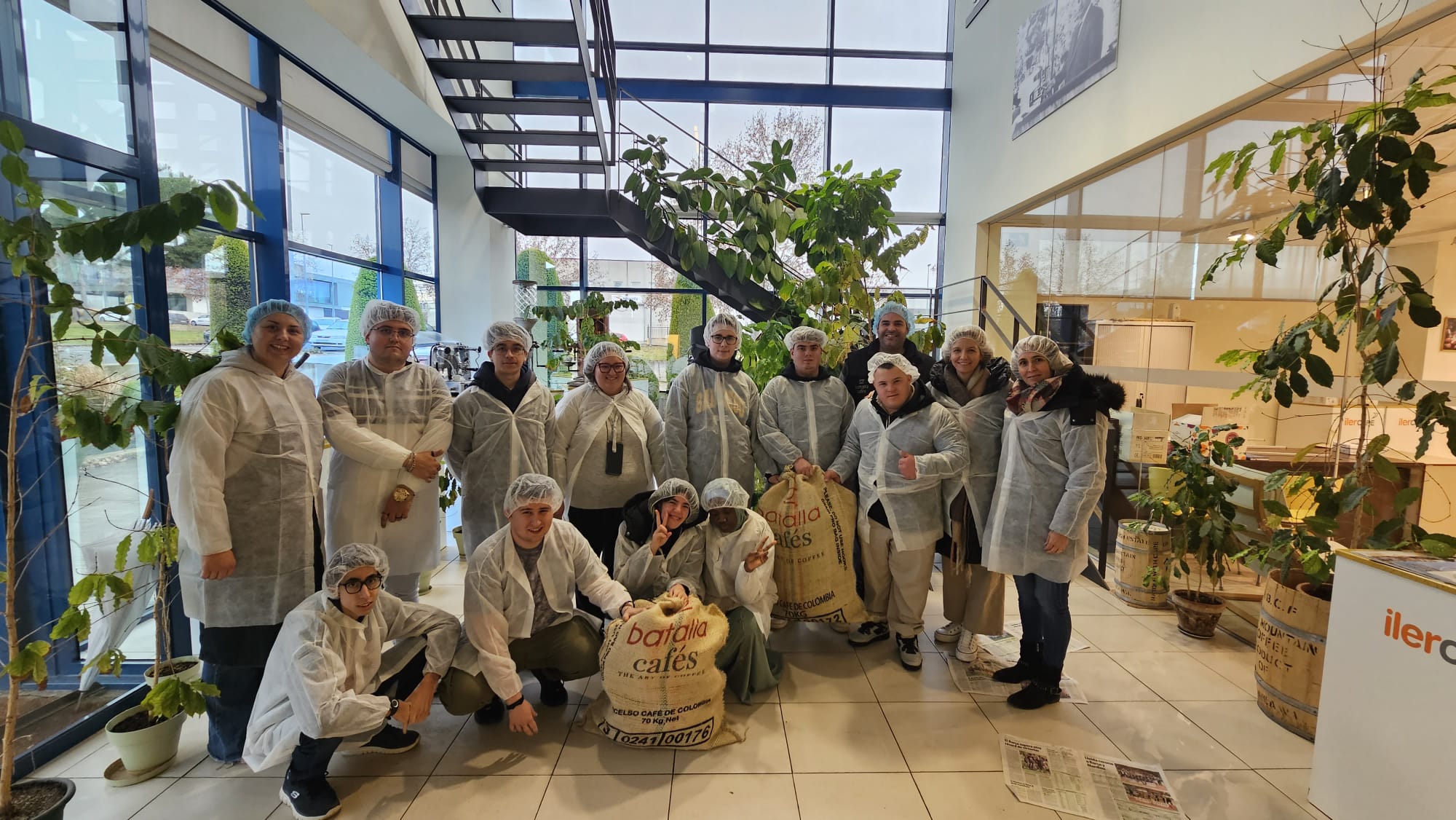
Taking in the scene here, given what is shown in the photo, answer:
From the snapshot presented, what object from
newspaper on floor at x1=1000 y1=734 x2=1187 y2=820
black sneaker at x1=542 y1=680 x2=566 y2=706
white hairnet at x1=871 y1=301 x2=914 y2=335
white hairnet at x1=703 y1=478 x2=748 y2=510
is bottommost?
newspaper on floor at x1=1000 y1=734 x2=1187 y2=820

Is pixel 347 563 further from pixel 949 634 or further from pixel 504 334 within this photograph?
pixel 949 634

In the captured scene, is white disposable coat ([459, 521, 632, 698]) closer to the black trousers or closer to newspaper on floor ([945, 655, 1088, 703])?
the black trousers

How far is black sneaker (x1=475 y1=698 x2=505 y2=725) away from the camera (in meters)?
2.25

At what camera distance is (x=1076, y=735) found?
2.19m

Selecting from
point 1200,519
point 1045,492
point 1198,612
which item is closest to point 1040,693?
point 1045,492

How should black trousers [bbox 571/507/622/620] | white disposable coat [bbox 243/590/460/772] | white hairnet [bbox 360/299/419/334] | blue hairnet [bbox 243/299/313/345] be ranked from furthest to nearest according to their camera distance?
black trousers [bbox 571/507/622/620] → white hairnet [bbox 360/299/419/334] → blue hairnet [bbox 243/299/313/345] → white disposable coat [bbox 243/590/460/772]

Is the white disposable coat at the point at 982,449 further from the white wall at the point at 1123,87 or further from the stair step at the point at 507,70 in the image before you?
the stair step at the point at 507,70

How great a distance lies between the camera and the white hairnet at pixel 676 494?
7.54ft

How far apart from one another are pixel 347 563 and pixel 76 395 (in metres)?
0.81

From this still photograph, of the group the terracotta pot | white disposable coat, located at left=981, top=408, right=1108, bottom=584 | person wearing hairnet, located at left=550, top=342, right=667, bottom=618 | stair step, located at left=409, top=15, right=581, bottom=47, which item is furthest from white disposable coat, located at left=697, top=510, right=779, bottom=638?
stair step, located at left=409, top=15, right=581, bottom=47

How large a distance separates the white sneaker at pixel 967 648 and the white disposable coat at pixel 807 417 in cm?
99

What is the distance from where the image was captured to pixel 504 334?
2469 millimetres

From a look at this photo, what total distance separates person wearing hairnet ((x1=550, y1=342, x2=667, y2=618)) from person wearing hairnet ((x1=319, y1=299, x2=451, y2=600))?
498 mm

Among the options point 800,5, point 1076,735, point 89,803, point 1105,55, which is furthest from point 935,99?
point 89,803
